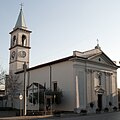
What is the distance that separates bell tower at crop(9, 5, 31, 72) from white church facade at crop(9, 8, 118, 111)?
6229mm

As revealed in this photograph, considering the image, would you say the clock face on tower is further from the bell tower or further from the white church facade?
the white church facade

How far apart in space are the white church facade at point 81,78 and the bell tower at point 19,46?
6.23 metres

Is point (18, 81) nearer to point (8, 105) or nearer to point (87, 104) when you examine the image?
point (8, 105)

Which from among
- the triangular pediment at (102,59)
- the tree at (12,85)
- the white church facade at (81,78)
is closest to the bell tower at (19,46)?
the tree at (12,85)

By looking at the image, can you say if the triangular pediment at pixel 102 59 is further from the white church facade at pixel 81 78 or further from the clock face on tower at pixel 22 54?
the clock face on tower at pixel 22 54

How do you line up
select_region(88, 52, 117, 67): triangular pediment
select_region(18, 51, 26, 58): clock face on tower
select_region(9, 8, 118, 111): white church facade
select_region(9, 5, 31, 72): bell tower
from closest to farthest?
select_region(9, 8, 118, 111): white church facade → select_region(88, 52, 117, 67): triangular pediment → select_region(9, 5, 31, 72): bell tower → select_region(18, 51, 26, 58): clock face on tower

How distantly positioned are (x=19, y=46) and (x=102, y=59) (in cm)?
2071

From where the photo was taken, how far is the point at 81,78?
40094 mm

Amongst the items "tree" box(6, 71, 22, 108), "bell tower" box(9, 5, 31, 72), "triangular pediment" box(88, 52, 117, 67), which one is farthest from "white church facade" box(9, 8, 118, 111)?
"bell tower" box(9, 5, 31, 72)

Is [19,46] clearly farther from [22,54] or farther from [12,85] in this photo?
[12,85]

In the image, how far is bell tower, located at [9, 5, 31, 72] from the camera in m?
55.8

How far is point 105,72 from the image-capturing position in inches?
1795

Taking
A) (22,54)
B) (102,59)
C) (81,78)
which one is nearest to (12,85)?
(22,54)

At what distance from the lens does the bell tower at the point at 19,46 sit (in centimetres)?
5578
